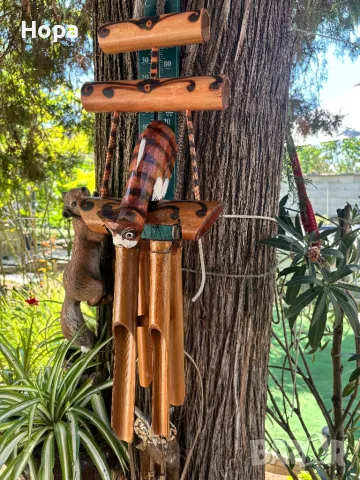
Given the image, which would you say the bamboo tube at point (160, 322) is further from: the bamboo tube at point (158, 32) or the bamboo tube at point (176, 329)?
the bamboo tube at point (158, 32)

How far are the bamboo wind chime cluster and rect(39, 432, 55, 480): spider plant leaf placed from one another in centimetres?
25

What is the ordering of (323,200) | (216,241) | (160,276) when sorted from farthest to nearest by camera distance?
(323,200) < (216,241) < (160,276)

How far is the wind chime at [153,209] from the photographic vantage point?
0.66 m

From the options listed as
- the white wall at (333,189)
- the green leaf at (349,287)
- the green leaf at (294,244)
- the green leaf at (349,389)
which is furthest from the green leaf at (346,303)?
the white wall at (333,189)

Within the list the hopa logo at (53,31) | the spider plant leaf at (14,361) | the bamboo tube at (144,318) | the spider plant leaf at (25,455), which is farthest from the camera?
the hopa logo at (53,31)

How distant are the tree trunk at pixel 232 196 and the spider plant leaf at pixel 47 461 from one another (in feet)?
0.85

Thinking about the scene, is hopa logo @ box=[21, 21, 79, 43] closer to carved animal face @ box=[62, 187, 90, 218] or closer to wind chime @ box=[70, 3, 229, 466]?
carved animal face @ box=[62, 187, 90, 218]

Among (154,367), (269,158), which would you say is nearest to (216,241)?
(269,158)

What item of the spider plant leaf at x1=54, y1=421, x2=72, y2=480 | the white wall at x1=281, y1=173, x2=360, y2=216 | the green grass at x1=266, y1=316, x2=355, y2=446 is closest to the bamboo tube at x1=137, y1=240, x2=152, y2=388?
the spider plant leaf at x1=54, y1=421, x2=72, y2=480

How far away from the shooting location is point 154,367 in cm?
68

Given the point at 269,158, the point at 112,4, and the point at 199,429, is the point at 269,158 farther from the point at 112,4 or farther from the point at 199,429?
the point at 199,429

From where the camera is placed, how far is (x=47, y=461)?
0.85 m

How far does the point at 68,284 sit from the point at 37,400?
25 centimetres

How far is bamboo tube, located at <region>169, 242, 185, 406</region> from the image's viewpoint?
0.72m
